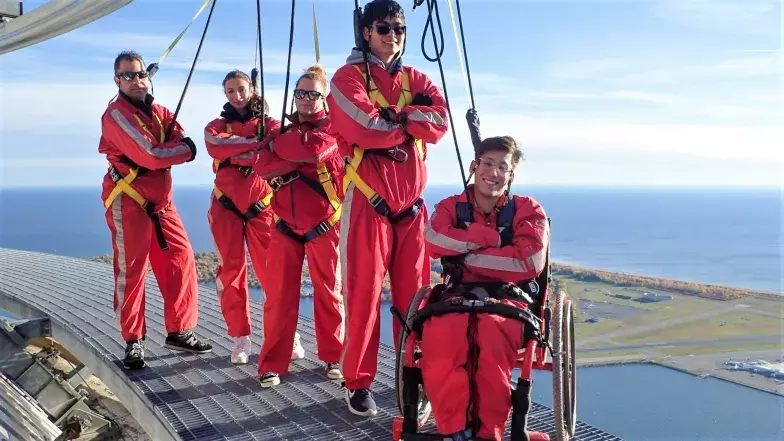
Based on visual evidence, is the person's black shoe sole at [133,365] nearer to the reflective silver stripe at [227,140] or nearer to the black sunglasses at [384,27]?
the reflective silver stripe at [227,140]

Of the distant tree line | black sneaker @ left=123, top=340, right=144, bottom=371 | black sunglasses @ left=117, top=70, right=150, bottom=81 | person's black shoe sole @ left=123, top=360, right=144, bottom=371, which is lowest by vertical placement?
the distant tree line

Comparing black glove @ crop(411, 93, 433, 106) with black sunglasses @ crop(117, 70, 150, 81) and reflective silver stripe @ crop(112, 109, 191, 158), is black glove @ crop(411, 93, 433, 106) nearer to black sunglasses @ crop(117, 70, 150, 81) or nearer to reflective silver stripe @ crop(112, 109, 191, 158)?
reflective silver stripe @ crop(112, 109, 191, 158)

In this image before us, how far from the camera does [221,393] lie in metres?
3.24

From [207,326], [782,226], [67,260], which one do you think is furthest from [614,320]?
[782,226]

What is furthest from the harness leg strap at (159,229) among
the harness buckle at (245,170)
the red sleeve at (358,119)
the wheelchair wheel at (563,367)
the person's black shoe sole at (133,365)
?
the wheelchair wheel at (563,367)

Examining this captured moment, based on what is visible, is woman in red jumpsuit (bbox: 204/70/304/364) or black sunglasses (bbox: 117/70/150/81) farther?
woman in red jumpsuit (bbox: 204/70/304/364)

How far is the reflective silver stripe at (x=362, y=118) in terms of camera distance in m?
2.44

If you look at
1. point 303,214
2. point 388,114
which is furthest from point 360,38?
point 303,214

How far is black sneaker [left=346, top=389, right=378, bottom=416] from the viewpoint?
2.82 meters

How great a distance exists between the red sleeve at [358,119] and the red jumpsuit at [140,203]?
1.26 m

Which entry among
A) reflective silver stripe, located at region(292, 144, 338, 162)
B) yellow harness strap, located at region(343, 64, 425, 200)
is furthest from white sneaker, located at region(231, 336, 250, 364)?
yellow harness strap, located at region(343, 64, 425, 200)

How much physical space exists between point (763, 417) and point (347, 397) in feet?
99.7

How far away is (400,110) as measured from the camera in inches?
102

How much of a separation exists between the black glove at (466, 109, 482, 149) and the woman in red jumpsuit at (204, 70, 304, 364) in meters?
1.24
